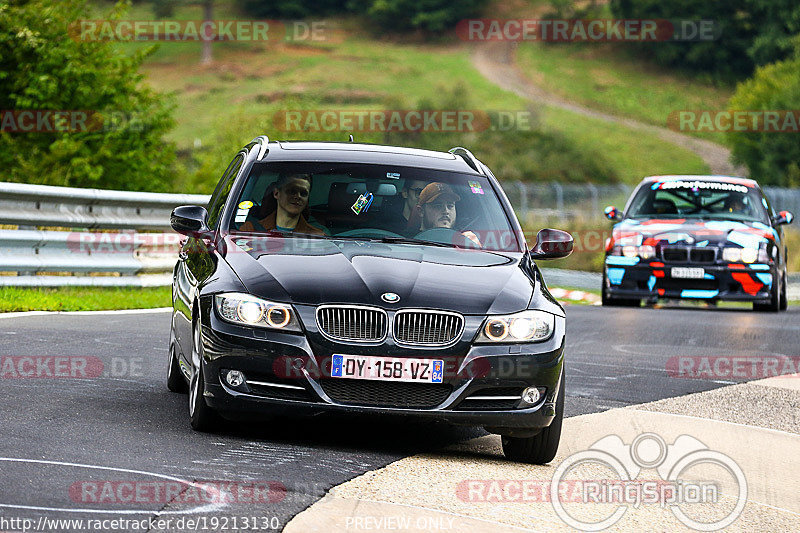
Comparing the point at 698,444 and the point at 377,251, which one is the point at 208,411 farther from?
the point at 698,444

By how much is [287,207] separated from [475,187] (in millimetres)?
1170

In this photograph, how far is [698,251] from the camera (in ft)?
58.1

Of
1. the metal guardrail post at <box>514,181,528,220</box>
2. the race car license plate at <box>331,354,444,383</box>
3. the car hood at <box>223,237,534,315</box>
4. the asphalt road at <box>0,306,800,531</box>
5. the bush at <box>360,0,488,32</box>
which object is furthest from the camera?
the bush at <box>360,0,488,32</box>

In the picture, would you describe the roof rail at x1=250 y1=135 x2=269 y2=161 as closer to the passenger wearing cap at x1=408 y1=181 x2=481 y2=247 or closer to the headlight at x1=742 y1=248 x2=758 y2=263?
the passenger wearing cap at x1=408 y1=181 x2=481 y2=247

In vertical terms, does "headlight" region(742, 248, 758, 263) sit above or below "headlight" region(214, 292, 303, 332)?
below

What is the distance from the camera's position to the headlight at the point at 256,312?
675 centimetres

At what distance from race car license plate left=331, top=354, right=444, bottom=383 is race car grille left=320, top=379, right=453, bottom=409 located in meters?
0.04

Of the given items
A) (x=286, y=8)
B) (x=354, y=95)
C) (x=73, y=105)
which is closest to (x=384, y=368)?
(x=73, y=105)

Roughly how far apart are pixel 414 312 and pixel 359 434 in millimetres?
1019

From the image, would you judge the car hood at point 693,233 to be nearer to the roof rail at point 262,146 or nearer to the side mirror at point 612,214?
the side mirror at point 612,214

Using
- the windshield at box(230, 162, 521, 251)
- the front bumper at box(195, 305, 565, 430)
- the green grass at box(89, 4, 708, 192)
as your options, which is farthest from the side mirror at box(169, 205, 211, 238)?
the green grass at box(89, 4, 708, 192)

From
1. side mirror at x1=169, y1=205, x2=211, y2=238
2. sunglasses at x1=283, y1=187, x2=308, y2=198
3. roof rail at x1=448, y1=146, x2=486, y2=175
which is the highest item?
roof rail at x1=448, y1=146, x2=486, y2=175

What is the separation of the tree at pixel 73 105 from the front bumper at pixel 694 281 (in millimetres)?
12844

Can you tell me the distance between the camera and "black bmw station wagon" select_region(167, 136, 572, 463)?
673 cm
